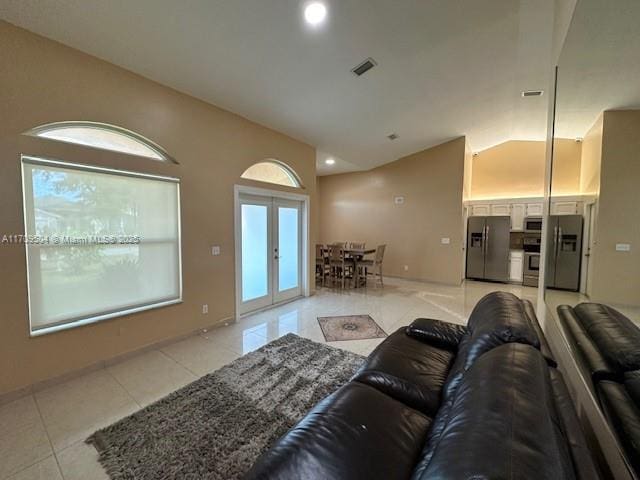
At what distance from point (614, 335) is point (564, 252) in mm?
1475

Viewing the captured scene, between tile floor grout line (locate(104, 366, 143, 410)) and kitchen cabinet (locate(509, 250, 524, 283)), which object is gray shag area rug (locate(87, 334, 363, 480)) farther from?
kitchen cabinet (locate(509, 250, 524, 283))

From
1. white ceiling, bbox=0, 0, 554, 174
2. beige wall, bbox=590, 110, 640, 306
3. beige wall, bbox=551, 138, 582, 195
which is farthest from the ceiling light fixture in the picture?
beige wall, bbox=590, 110, 640, 306

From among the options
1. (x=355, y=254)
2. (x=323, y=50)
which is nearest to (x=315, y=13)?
(x=323, y=50)

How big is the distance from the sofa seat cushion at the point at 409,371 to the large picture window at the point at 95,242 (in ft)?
9.03

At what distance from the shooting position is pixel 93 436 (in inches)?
74.4

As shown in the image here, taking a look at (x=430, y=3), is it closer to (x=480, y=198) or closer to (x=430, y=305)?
(x=430, y=305)

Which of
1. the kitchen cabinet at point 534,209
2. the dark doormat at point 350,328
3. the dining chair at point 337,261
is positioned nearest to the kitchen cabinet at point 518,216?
the kitchen cabinet at point 534,209

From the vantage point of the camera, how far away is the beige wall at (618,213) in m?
1.17

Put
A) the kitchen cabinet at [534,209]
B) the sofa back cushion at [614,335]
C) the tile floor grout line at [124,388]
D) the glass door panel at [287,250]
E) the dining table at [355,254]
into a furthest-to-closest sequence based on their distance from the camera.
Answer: the kitchen cabinet at [534,209]
the dining table at [355,254]
the glass door panel at [287,250]
the tile floor grout line at [124,388]
the sofa back cushion at [614,335]

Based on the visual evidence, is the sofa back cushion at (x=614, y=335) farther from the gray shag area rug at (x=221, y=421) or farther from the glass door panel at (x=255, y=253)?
the glass door panel at (x=255, y=253)

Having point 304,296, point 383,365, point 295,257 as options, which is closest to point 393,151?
point 295,257

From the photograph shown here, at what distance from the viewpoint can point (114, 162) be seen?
2812 millimetres

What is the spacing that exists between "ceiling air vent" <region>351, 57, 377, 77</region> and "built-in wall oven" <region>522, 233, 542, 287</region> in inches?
232

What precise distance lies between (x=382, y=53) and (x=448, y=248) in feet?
16.4
